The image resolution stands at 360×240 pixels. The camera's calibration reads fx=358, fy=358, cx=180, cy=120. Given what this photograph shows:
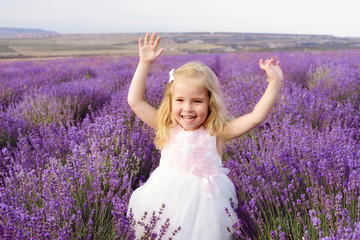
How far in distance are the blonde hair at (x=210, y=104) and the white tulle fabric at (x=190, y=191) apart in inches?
1.9

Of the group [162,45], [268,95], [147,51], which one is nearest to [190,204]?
[268,95]

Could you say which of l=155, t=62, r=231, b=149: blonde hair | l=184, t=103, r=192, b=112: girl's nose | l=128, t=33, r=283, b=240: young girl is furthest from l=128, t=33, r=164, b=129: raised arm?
l=184, t=103, r=192, b=112: girl's nose

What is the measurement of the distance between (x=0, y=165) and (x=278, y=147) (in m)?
1.87

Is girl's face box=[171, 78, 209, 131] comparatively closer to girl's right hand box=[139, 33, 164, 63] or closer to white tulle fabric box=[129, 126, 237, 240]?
white tulle fabric box=[129, 126, 237, 240]

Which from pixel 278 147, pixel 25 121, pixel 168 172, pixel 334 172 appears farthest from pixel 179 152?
pixel 25 121

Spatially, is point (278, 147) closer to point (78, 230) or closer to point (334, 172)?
point (334, 172)

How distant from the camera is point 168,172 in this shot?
1.98 meters

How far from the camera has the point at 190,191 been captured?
1.87m

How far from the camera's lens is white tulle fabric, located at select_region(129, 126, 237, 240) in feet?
5.96

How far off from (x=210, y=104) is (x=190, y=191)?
1.56ft

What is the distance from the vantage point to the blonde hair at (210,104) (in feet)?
6.17

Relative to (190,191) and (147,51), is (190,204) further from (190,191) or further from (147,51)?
(147,51)

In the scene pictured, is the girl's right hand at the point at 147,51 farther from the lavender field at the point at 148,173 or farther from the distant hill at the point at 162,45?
the distant hill at the point at 162,45

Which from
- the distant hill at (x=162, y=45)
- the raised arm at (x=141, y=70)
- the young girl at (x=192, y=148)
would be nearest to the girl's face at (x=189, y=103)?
the young girl at (x=192, y=148)
